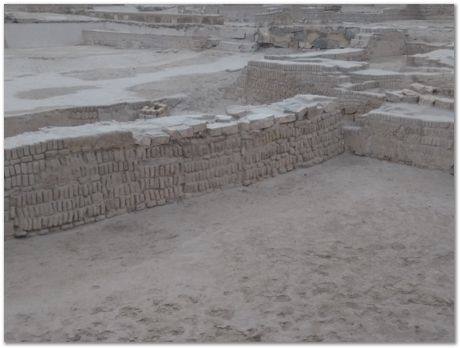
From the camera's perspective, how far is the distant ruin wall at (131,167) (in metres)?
5.59

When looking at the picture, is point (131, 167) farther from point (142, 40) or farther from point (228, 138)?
point (142, 40)

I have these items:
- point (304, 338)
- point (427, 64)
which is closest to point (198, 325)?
point (304, 338)

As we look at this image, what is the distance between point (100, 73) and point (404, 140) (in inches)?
359

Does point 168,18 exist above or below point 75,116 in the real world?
above

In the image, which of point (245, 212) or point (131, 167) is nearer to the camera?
point (131, 167)

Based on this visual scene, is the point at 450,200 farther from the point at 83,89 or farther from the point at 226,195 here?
the point at 83,89

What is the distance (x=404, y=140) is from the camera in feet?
26.2

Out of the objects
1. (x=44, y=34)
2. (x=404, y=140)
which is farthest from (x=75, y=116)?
(x=44, y=34)

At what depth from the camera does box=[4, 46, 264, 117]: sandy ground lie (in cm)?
1169

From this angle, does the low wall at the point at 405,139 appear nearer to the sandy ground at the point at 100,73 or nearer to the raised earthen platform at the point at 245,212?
the raised earthen platform at the point at 245,212

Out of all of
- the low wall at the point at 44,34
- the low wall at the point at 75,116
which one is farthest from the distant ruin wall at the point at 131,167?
the low wall at the point at 44,34

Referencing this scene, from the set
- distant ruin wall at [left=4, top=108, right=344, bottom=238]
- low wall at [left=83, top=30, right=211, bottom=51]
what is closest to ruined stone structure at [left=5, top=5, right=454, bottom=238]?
distant ruin wall at [left=4, top=108, right=344, bottom=238]

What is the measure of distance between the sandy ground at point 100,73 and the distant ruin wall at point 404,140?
4.38 metres

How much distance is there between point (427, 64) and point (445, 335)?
28.6 feet
